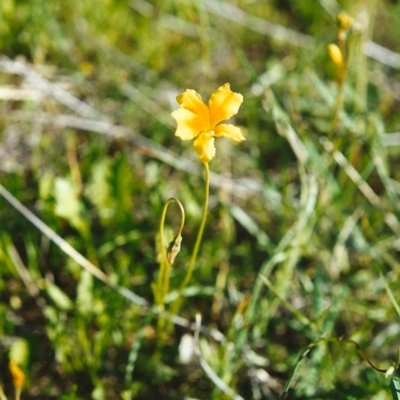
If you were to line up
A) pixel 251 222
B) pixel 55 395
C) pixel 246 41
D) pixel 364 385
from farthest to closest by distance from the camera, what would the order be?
pixel 246 41 → pixel 251 222 → pixel 55 395 → pixel 364 385

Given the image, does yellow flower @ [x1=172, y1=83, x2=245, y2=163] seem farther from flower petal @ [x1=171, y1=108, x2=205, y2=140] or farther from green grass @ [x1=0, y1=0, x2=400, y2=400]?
green grass @ [x1=0, y1=0, x2=400, y2=400]

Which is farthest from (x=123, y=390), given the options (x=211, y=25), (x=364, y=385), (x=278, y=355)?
(x=211, y=25)

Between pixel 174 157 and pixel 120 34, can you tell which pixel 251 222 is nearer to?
pixel 174 157

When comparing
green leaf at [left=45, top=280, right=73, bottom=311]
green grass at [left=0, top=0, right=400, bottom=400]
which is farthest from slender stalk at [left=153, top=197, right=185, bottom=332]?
Result: green leaf at [left=45, top=280, right=73, bottom=311]

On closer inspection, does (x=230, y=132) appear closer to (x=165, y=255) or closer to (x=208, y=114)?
(x=208, y=114)

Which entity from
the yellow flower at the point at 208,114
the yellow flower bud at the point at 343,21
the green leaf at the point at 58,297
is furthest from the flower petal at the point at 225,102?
the green leaf at the point at 58,297

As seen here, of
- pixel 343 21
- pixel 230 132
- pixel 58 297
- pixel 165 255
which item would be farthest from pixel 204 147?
pixel 58 297

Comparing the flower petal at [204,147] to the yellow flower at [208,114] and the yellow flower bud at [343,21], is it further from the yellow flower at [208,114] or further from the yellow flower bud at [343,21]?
the yellow flower bud at [343,21]
